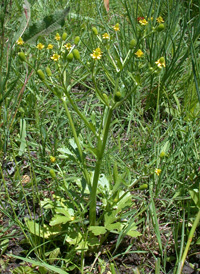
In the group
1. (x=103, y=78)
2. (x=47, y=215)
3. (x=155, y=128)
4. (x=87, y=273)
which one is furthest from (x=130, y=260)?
(x=103, y=78)

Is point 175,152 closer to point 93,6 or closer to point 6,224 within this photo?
point 6,224

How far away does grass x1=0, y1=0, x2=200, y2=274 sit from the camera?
1.48 metres

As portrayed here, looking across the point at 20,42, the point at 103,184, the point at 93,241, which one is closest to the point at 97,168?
the point at 103,184

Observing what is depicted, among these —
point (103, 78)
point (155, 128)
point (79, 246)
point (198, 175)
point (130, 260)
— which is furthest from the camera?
point (103, 78)

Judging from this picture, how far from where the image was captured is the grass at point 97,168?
1.48 m

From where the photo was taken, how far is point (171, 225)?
5.77ft

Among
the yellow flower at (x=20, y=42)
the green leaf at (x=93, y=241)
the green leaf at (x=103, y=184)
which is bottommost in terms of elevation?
the green leaf at (x=93, y=241)

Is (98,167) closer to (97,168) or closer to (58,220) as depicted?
(97,168)

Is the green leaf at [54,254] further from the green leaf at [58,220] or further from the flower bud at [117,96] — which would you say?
the flower bud at [117,96]

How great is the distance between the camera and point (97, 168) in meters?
1.45

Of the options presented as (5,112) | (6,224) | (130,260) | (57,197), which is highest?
(5,112)

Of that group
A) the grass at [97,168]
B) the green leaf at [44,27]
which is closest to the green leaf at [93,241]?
the grass at [97,168]

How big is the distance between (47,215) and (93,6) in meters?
2.36

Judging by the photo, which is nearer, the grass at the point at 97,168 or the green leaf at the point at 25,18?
the grass at the point at 97,168
